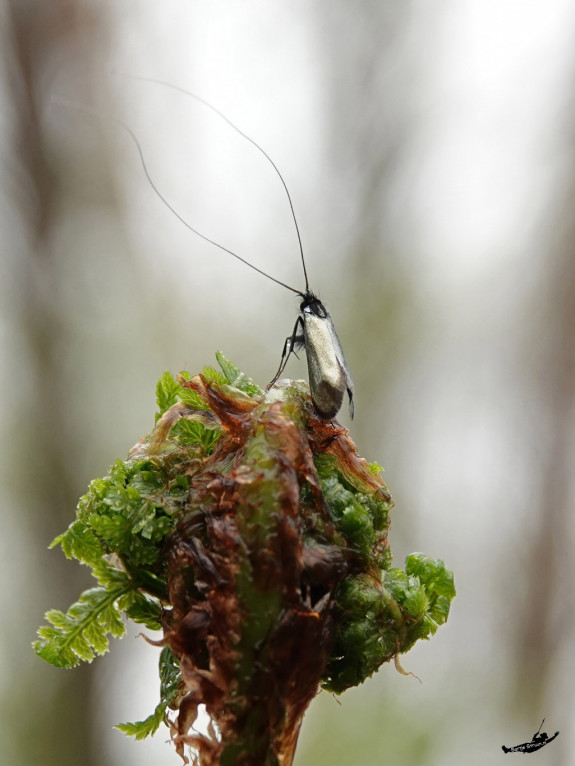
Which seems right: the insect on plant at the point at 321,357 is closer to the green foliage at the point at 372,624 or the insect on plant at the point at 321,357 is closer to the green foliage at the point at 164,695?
the green foliage at the point at 372,624

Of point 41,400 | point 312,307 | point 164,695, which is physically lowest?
point 164,695

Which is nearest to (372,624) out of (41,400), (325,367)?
(325,367)

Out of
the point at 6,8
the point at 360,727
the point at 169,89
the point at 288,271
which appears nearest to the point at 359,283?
the point at 288,271

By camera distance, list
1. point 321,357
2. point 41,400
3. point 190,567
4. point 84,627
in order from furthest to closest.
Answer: point 41,400, point 321,357, point 84,627, point 190,567

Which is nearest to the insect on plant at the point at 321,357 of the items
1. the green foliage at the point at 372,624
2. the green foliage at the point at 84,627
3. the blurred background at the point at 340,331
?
the green foliage at the point at 372,624

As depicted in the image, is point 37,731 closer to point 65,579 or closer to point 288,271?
point 65,579

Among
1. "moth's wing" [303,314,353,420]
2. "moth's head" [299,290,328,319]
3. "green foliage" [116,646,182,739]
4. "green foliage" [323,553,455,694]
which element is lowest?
"green foliage" [116,646,182,739]

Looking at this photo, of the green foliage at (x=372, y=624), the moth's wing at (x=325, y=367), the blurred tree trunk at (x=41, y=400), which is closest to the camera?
the green foliage at (x=372, y=624)

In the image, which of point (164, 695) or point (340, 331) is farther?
point (340, 331)

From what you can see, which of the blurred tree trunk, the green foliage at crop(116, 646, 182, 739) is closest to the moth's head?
the green foliage at crop(116, 646, 182, 739)

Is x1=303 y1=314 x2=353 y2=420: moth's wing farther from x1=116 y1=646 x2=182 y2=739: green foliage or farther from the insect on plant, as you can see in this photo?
x1=116 y1=646 x2=182 y2=739: green foliage

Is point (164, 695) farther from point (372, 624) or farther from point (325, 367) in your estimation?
point (325, 367)
